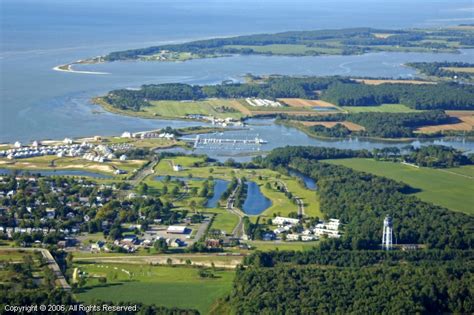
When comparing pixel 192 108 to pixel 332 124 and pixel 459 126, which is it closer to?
pixel 332 124

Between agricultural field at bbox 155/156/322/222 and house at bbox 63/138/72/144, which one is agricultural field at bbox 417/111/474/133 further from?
house at bbox 63/138/72/144

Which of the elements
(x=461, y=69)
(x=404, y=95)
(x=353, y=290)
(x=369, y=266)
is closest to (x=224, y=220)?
(x=369, y=266)

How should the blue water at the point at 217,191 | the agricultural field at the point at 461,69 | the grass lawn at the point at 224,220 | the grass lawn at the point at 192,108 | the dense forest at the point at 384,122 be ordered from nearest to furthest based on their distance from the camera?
the grass lawn at the point at 224,220 → the blue water at the point at 217,191 → the dense forest at the point at 384,122 → the grass lawn at the point at 192,108 → the agricultural field at the point at 461,69

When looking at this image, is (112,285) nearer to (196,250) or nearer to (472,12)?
(196,250)

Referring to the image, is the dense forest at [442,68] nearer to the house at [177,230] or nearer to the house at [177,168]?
the house at [177,168]

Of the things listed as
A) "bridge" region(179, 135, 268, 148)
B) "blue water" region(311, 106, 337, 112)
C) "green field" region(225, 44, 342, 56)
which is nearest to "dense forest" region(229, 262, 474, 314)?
"bridge" region(179, 135, 268, 148)

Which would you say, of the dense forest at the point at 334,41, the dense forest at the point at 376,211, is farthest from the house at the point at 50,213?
the dense forest at the point at 334,41

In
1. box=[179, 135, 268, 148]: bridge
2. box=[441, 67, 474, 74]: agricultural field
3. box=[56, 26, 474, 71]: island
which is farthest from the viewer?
box=[56, 26, 474, 71]: island
